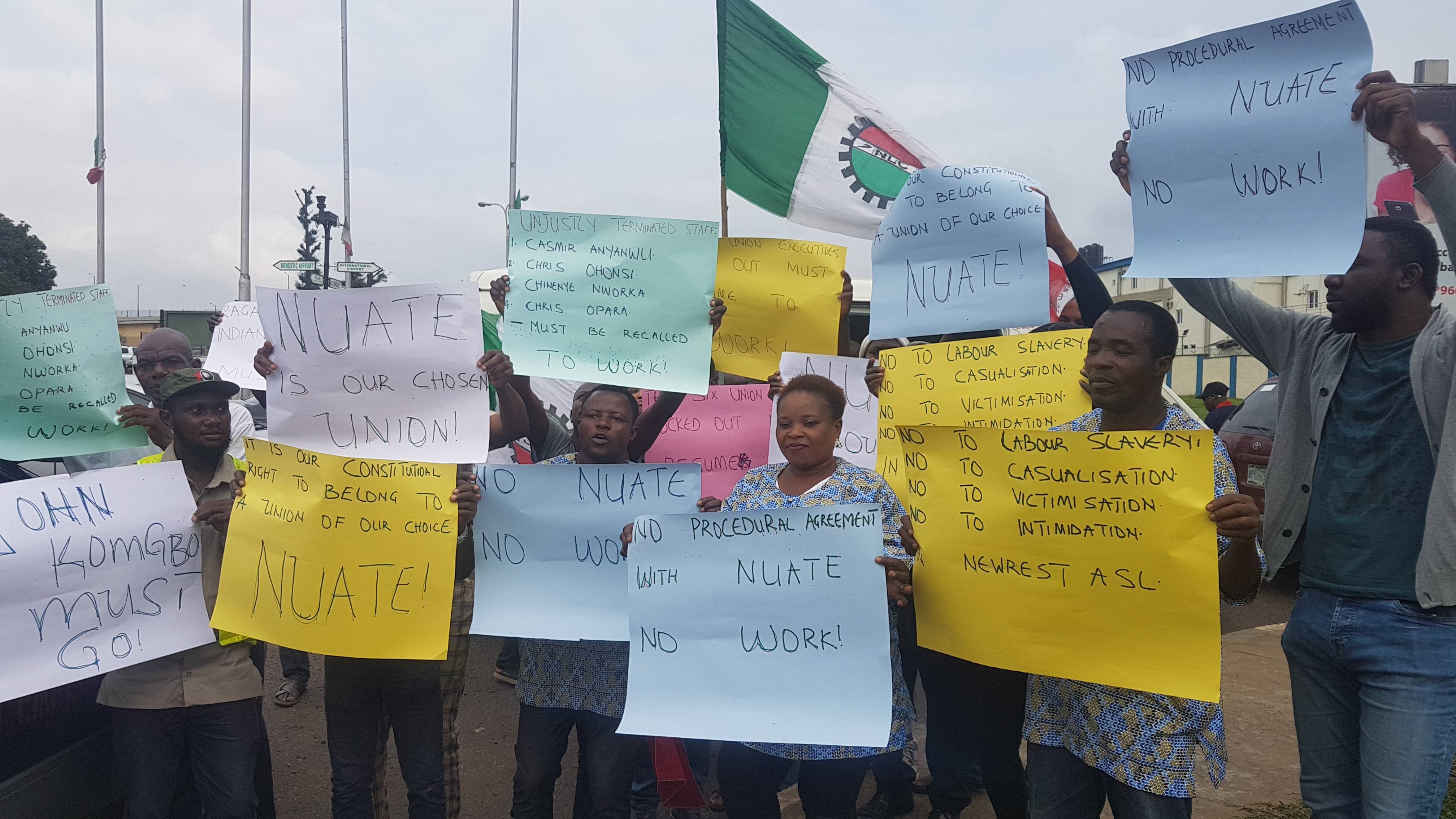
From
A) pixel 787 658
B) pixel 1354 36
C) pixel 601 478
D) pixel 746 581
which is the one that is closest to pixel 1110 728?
pixel 787 658

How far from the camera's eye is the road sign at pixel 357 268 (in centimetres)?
1212

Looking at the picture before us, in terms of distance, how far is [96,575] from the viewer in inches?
105

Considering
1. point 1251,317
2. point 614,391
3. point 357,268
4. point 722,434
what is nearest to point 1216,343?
point 357,268

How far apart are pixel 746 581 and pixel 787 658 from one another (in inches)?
9.5

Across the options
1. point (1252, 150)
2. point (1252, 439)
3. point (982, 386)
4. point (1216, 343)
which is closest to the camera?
point (1252, 150)

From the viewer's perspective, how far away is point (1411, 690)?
6.88 feet

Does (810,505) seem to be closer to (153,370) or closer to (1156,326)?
(1156,326)

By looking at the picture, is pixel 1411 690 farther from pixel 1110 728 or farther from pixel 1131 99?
pixel 1131 99

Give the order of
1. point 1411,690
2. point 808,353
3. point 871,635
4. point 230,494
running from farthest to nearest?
1. point 808,353
2. point 230,494
3. point 871,635
4. point 1411,690

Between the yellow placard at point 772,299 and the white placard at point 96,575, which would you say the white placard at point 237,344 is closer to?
the white placard at point 96,575

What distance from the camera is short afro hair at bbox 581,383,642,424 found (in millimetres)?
3066

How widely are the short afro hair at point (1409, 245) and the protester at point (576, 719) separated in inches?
89.9

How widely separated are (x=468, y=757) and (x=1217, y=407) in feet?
36.5

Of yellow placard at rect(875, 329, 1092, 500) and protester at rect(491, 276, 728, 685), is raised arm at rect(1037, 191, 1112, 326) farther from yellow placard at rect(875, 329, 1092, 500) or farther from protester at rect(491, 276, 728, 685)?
protester at rect(491, 276, 728, 685)
